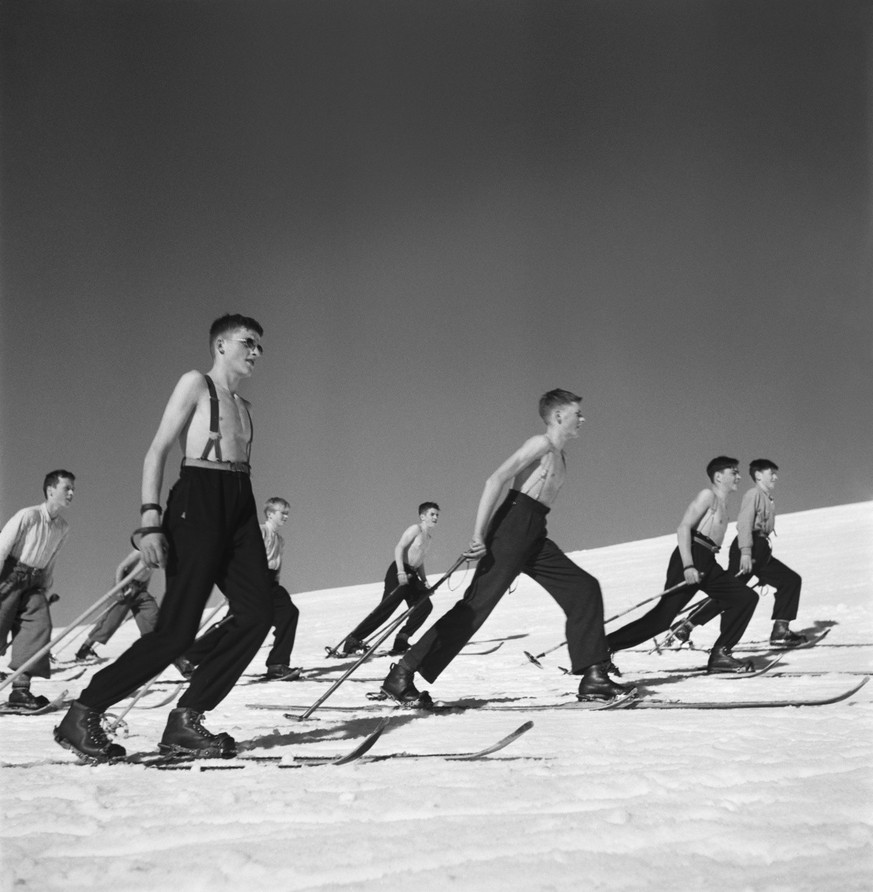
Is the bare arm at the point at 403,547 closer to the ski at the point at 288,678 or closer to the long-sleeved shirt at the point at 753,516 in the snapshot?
the ski at the point at 288,678

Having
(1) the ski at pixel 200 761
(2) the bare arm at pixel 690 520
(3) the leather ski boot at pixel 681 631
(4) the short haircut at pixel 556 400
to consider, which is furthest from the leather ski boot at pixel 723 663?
(1) the ski at pixel 200 761

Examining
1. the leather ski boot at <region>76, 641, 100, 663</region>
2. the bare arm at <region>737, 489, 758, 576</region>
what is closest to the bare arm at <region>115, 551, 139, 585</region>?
the bare arm at <region>737, 489, 758, 576</region>

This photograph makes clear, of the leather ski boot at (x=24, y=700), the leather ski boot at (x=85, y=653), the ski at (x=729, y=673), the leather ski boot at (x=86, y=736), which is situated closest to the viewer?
the leather ski boot at (x=86, y=736)

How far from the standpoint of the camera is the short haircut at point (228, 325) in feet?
15.6

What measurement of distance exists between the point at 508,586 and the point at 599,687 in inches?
34.9

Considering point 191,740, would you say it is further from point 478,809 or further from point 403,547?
point 403,547

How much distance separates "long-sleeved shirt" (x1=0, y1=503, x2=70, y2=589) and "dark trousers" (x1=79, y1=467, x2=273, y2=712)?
395 cm

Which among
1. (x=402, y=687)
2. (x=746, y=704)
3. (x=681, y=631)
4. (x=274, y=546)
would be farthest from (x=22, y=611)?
(x=681, y=631)

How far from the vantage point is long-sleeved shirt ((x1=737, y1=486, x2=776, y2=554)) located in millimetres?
10070

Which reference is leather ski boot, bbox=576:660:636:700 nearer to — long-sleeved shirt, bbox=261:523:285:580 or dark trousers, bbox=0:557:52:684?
dark trousers, bbox=0:557:52:684

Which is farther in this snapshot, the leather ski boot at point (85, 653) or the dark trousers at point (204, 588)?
the leather ski boot at point (85, 653)

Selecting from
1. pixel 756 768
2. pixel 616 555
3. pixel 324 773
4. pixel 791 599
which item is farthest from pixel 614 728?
pixel 616 555

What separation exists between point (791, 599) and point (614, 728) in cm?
653

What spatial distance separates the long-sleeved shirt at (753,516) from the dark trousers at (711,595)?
3.82 ft
